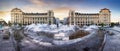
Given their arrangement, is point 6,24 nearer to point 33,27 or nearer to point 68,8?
point 33,27

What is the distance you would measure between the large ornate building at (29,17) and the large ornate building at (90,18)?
14 cm

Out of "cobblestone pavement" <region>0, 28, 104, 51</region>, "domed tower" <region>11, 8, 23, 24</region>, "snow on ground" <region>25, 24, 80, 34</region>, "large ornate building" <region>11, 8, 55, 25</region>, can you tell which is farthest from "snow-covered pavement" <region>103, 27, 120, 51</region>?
"domed tower" <region>11, 8, 23, 24</region>

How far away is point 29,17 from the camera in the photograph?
4.35ft

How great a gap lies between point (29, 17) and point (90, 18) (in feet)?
1.45

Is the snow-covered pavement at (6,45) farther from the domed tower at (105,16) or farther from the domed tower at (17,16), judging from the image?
the domed tower at (105,16)

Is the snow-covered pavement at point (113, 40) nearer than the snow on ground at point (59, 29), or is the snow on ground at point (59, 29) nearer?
the snow on ground at point (59, 29)

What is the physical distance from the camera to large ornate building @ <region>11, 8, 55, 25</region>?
1.28 m

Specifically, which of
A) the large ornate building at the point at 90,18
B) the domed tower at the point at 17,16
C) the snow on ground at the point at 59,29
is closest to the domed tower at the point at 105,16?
the large ornate building at the point at 90,18

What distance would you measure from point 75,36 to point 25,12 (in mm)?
396

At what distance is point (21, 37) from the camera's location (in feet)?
4.26

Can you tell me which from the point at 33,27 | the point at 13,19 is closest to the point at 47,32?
the point at 33,27

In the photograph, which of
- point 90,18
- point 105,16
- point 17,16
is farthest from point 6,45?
point 105,16

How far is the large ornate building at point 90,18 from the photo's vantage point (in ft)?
4.18

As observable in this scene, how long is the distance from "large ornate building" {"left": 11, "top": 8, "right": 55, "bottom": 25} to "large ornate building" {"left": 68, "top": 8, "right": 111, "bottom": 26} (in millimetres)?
145
